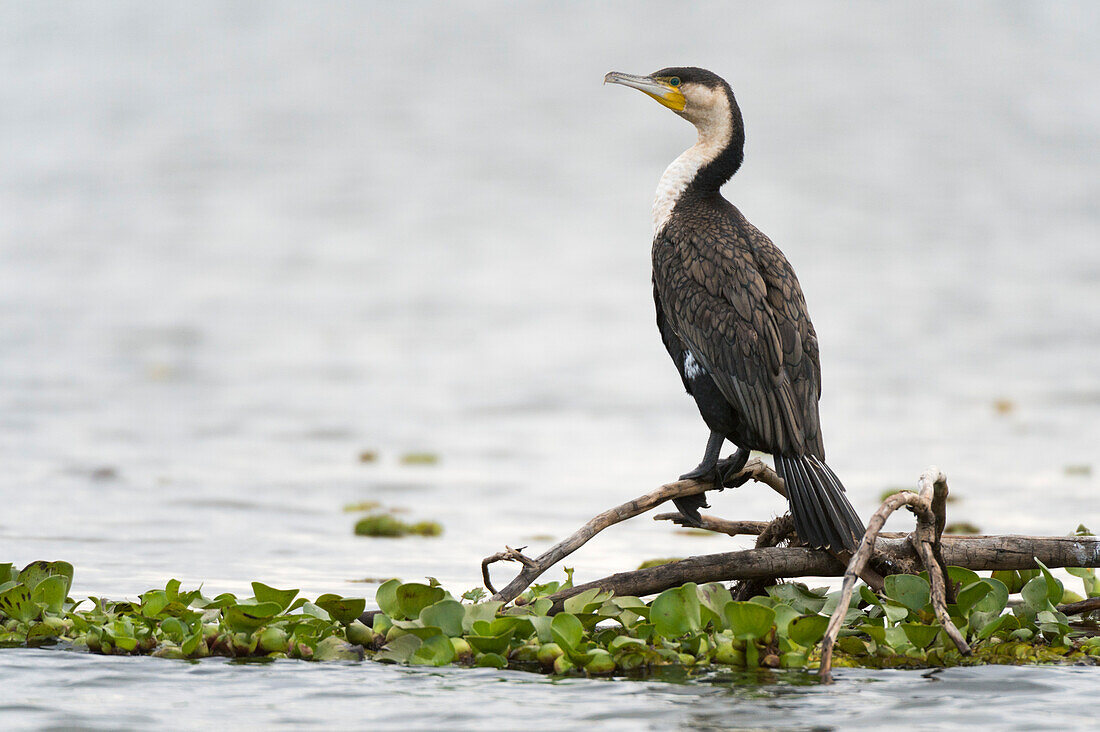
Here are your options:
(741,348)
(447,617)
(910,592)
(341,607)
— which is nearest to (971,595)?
(910,592)

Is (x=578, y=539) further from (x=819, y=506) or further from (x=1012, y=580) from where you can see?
(x=1012, y=580)

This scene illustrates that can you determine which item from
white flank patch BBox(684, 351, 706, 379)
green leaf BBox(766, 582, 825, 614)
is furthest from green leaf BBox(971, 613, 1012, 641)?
white flank patch BBox(684, 351, 706, 379)

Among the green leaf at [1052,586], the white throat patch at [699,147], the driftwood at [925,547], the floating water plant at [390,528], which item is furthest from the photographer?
the floating water plant at [390,528]

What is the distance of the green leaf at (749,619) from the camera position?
5.11m

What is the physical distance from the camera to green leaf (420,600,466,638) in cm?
527

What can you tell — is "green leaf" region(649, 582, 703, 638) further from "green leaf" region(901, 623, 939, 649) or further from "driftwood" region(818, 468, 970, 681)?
"green leaf" region(901, 623, 939, 649)

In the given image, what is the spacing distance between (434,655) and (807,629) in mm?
1633

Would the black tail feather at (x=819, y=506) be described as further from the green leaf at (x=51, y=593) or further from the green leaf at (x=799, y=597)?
the green leaf at (x=51, y=593)

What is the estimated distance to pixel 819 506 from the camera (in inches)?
217

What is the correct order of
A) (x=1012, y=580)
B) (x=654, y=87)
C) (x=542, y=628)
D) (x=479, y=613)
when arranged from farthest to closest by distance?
1. (x=654, y=87)
2. (x=1012, y=580)
3. (x=479, y=613)
4. (x=542, y=628)

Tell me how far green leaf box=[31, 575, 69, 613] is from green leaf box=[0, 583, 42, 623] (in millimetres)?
38

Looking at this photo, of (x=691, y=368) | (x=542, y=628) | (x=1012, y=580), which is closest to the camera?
(x=542, y=628)

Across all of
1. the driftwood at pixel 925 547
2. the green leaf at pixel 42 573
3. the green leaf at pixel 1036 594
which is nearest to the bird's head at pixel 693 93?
A: the driftwood at pixel 925 547

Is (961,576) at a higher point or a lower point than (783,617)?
higher
